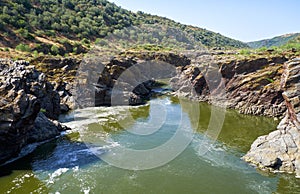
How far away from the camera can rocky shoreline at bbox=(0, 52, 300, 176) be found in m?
24.6

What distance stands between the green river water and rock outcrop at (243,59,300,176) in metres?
1.21

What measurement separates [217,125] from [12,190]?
28.0 meters

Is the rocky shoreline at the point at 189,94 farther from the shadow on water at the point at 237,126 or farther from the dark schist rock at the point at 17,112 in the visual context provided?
the shadow on water at the point at 237,126

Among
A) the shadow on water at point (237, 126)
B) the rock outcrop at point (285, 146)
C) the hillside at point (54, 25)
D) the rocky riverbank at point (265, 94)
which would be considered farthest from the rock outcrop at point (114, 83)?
the rock outcrop at point (285, 146)

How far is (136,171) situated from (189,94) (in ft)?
123

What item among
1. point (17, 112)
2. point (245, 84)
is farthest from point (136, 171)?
point (245, 84)

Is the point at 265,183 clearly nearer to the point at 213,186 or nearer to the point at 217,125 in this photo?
the point at 213,186

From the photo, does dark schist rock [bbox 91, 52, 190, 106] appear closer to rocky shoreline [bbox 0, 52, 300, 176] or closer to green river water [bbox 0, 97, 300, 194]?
rocky shoreline [bbox 0, 52, 300, 176]

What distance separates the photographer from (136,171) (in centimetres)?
2383

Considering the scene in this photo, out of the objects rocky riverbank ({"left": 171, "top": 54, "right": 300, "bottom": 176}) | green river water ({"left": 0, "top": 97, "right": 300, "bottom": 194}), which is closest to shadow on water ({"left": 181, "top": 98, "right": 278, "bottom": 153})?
green river water ({"left": 0, "top": 97, "right": 300, "bottom": 194})

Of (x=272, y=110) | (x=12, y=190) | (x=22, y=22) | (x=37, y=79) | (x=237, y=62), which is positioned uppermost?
(x=22, y=22)

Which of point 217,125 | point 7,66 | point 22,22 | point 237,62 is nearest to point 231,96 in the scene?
point 237,62

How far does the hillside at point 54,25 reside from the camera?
7656 cm

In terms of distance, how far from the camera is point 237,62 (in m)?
52.4
